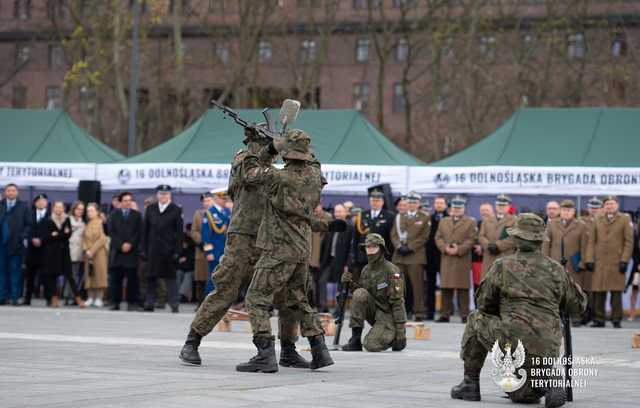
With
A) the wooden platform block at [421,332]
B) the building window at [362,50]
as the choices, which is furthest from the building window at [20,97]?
the wooden platform block at [421,332]

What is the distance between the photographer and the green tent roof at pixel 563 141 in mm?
23844

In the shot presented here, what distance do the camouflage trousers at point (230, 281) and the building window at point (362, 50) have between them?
56.4 m

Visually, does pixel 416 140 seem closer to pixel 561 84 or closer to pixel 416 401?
pixel 561 84

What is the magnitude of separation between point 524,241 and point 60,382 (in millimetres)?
3798

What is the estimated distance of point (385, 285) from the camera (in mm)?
15641

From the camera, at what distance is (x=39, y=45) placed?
74.3m

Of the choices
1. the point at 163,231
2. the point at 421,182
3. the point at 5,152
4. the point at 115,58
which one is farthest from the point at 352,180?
the point at 115,58

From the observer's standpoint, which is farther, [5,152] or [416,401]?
[5,152]

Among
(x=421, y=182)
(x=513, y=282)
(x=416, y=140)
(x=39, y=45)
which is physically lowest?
(x=513, y=282)

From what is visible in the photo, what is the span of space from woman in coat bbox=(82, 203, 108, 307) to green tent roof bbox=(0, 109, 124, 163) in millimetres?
2705

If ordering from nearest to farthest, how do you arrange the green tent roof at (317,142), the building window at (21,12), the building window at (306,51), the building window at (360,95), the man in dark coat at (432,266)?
the man in dark coat at (432,266) → the green tent roof at (317,142) → the building window at (306,51) → the building window at (21,12) → the building window at (360,95)

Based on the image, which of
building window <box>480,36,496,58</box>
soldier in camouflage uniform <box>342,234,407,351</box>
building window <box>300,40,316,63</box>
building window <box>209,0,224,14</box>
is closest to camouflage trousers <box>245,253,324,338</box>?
soldier in camouflage uniform <box>342,234,407,351</box>

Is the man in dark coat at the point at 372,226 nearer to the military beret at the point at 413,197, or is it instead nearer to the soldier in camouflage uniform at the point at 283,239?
the military beret at the point at 413,197

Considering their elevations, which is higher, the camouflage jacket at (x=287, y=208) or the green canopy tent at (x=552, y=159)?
the green canopy tent at (x=552, y=159)
